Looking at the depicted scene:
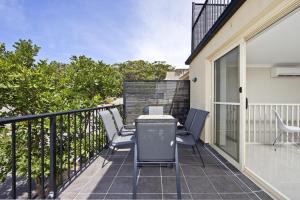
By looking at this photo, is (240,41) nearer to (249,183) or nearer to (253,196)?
(249,183)

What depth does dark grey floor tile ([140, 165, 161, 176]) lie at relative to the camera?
2895 millimetres

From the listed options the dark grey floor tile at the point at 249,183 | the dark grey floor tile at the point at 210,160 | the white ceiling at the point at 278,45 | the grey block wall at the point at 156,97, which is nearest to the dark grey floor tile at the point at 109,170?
the dark grey floor tile at the point at 210,160

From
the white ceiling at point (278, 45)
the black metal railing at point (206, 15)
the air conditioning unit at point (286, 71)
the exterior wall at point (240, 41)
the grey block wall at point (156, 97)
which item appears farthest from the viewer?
the grey block wall at point (156, 97)

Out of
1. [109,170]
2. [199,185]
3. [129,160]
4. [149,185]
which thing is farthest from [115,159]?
[199,185]

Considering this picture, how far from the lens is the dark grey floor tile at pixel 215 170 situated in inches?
115

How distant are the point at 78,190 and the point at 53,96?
2.64 m

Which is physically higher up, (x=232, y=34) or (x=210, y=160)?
(x=232, y=34)

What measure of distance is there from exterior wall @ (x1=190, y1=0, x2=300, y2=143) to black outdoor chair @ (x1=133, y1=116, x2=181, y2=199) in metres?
1.52

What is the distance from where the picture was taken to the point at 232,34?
3186mm

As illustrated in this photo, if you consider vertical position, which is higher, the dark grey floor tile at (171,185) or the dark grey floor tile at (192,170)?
the dark grey floor tile at (192,170)

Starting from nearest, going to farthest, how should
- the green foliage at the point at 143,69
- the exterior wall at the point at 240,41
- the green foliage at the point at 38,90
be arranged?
1. the exterior wall at the point at 240,41
2. the green foliage at the point at 38,90
3. the green foliage at the point at 143,69

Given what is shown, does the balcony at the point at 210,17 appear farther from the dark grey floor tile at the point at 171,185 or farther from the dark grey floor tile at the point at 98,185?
the dark grey floor tile at the point at 98,185

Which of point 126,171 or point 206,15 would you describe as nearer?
point 126,171

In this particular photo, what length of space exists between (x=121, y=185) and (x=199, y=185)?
94cm
